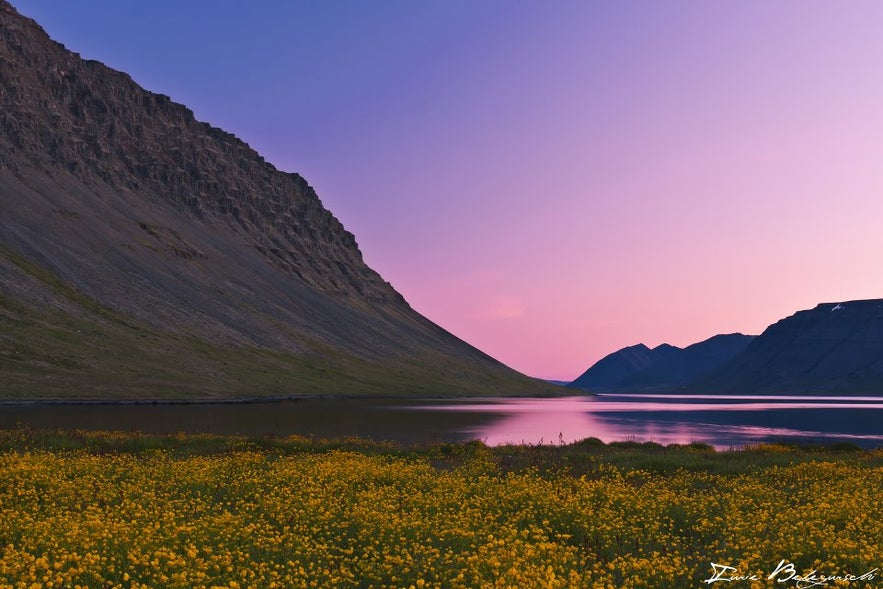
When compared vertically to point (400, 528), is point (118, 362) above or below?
above

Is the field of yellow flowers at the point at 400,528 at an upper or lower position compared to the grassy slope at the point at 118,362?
lower

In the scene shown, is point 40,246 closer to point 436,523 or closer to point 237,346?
point 237,346

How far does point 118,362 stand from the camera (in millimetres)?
123875

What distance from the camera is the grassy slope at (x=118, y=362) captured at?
346 feet

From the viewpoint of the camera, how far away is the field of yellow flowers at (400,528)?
39.3ft

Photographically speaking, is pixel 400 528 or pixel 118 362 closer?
pixel 400 528

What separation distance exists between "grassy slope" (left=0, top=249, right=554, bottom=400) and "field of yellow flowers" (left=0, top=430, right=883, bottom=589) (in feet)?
275

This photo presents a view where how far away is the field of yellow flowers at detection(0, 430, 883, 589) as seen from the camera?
12.0 metres

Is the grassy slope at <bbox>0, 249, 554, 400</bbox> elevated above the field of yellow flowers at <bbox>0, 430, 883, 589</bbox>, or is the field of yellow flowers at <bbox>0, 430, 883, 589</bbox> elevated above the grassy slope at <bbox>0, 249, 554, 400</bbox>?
the grassy slope at <bbox>0, 249, 554, 400</bbox>

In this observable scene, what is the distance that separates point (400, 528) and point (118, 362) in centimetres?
12383

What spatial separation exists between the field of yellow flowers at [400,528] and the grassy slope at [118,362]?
275 ft

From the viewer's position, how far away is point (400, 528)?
15297 mm

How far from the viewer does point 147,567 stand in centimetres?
1250

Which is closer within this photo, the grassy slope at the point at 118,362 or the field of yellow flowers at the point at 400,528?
the field of yellow flowers at the point at 400,528
